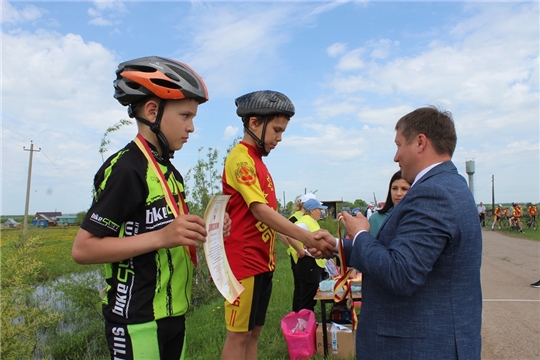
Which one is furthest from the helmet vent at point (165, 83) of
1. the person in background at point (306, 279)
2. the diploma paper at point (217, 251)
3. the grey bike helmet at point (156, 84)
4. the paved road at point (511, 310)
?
the paved road at point (511, 310)

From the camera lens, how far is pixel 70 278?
862 centimetres

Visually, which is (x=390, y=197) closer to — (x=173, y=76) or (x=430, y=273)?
(x=430, y=273)

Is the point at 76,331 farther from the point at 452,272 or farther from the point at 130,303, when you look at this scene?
the point at 452,272

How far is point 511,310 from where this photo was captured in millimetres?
7520

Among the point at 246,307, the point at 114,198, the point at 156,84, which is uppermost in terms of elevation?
the point at 156,84

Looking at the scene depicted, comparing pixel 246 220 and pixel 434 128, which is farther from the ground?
pixel 434 128

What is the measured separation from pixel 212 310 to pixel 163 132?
668cm

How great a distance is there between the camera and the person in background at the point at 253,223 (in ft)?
9.98

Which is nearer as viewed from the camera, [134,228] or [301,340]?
[134,228]

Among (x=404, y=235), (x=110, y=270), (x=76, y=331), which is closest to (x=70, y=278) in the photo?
(x=76, y=331)

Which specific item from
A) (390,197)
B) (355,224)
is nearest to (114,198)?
(355,224)

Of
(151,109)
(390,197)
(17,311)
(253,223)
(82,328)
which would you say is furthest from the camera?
(82,328)

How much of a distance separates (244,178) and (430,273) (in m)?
1.50

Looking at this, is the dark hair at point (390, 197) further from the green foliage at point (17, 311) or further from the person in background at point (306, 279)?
the green foliage at point (17, 311)
